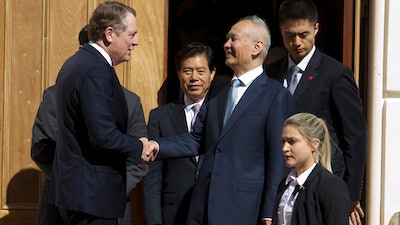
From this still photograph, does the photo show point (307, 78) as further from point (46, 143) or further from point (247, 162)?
point (46, 143)

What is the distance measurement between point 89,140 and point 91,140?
6 centimetres

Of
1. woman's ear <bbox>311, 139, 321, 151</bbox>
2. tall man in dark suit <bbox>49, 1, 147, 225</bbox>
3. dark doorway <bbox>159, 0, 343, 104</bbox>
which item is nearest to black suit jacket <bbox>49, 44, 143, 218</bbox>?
tall man in dark suit <bbox>49, 1, 147, 225</bbox>

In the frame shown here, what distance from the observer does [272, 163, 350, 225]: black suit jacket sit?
5105 mm

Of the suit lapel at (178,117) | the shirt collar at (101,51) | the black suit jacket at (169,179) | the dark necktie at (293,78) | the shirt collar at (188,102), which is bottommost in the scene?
the black suit jacket at (169,179)

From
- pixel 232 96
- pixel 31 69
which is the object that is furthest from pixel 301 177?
pixel 31 69

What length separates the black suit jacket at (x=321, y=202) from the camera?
511cm

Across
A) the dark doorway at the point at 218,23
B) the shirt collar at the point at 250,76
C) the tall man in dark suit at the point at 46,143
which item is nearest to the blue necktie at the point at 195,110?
the dark doorway at the point at 218,23

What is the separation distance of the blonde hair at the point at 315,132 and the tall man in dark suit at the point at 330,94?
599 millimetres

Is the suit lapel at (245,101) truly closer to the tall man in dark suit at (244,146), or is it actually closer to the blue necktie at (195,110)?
the tall man in dark suit at (244,146)

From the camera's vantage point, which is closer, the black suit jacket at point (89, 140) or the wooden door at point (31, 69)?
the black suit jacket at point (89, 140)

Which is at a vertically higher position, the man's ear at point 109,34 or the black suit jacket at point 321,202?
the man's ear at point 109,34

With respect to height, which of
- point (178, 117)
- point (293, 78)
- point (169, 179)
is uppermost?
point (293, 78)

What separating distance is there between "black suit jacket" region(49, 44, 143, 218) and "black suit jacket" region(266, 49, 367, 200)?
114 cm

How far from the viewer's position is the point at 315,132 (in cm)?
538
